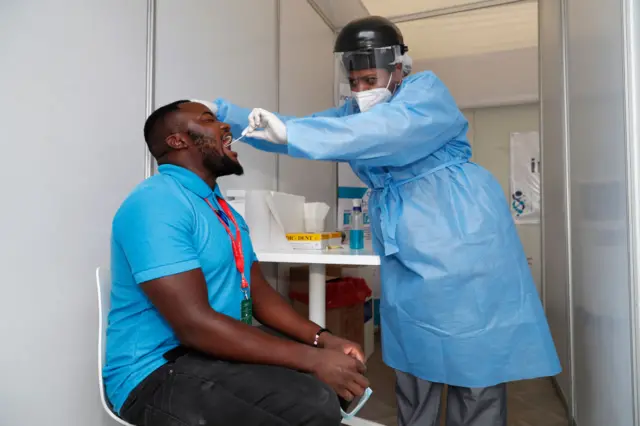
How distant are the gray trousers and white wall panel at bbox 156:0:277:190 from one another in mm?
1165

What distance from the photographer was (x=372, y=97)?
1.51 metres

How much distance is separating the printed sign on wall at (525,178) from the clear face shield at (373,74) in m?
2.83

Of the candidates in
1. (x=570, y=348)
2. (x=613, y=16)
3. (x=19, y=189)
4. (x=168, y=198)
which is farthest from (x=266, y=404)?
(x=570, y=348)

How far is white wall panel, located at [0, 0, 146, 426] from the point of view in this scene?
1091mm

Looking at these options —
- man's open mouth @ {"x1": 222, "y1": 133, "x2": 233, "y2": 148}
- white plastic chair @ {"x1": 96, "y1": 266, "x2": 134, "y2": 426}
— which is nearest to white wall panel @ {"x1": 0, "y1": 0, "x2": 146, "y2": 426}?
white plastic chair @ {"x1": 96, "y1": 266, "x2": 134, "y2": 426}

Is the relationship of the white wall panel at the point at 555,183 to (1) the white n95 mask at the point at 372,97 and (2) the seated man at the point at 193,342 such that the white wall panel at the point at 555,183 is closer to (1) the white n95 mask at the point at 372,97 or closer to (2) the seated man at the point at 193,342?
(1) the white n95 mask at the point at 372,97

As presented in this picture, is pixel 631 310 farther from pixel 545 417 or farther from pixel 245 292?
pixel 545 417

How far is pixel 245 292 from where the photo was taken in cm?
125

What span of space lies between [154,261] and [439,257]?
83 centimetres

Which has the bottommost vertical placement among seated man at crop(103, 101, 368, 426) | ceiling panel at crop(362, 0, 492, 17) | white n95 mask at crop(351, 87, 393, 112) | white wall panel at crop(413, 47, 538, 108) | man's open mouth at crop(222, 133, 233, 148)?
seated man at crop(103, 101, 368, 426)

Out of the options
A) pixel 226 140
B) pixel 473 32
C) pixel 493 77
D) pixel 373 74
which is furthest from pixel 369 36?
pixel 493 77

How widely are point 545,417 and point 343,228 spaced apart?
72.6 inches

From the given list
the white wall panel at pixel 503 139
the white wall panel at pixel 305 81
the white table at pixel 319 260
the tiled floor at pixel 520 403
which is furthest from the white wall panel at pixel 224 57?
the white wall panel at pixel 503 139

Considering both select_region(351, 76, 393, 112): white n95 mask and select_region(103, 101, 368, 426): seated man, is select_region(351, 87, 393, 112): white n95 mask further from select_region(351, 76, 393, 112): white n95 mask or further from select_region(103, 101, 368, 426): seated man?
select_region(103, 101, 368, 426): seated man
